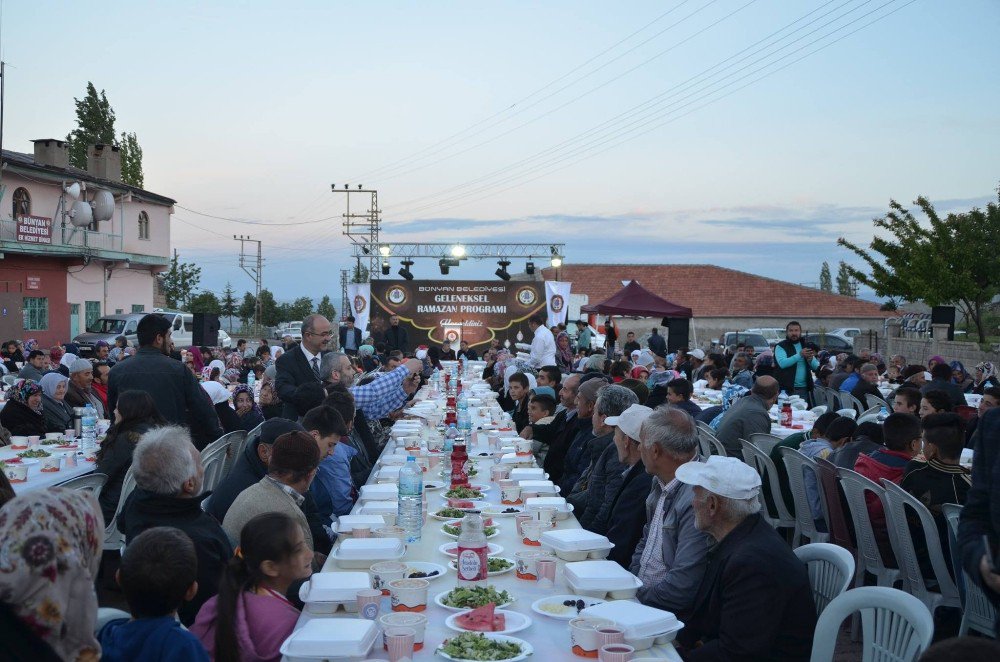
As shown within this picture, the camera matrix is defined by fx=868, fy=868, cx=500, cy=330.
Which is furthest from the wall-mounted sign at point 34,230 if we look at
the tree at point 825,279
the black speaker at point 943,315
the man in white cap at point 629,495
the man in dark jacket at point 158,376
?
the tree at point 825,279

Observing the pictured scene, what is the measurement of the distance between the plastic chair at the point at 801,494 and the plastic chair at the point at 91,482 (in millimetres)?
4266

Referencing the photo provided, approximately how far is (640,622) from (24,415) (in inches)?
268

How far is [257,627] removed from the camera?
2.66 metres

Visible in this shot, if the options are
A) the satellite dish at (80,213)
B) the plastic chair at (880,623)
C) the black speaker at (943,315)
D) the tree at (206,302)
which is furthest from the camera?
the tree at (206,302)

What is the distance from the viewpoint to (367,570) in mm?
3365

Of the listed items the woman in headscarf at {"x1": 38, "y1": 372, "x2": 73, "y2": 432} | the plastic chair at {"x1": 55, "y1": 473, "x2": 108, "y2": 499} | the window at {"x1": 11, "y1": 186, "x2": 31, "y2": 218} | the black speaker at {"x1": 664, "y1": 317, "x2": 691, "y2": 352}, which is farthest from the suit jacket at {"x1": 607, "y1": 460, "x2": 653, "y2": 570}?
the window at {"x1": 11, "y1": 186, "x2": 31, "y2": 218}

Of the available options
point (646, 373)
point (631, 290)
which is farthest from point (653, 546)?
point (631, 290)

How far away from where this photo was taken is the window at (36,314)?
2598 centimetres

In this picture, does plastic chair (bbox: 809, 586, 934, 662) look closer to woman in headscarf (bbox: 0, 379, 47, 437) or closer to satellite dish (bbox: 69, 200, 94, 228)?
woman in headscarf (bbox: 0, 379, 47, 437)

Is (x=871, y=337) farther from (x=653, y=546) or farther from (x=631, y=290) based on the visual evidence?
(x=653, y=546)

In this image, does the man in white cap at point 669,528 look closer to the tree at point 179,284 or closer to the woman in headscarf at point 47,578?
the woman in headscarf at point 47,578

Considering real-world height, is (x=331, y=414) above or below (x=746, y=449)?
above

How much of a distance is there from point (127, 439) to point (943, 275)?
22.1 meters

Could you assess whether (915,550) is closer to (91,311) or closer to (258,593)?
(258,593)
